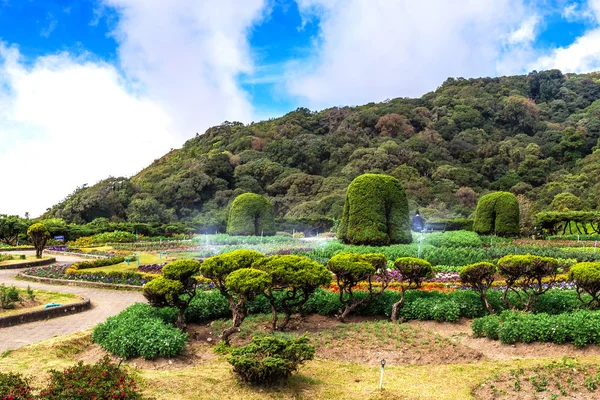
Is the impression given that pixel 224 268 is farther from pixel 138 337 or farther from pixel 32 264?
pixel 32 264

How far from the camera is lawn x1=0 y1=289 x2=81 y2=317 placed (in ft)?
36.2

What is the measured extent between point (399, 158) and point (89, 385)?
182ft

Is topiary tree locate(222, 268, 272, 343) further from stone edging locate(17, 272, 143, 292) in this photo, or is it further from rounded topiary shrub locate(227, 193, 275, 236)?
rounded topiary shrub locate(227, 193, 275, 236)

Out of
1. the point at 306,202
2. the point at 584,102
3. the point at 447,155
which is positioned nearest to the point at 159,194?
the point at 306,202

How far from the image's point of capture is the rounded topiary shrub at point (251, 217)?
2630cm

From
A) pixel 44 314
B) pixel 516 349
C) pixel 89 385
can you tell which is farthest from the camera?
pixel 44 314

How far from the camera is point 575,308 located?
10.2 m

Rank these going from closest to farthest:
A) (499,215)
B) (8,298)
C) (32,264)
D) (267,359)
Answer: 1. (267,359)
2. (8,298)
3. (32,264)
4. (499,215)

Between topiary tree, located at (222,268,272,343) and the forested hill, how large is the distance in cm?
3196

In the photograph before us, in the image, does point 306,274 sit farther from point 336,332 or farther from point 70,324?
point 70,324

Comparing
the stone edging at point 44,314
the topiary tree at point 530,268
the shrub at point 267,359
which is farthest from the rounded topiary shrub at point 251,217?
the shrub at point 267,359

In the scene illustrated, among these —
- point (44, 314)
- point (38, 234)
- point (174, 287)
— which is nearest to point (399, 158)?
point (38, 234)

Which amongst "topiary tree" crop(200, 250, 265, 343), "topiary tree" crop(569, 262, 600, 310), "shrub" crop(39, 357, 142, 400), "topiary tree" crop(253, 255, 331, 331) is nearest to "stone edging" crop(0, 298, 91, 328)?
"topiary tree" crop(200, 250, 265, 343)

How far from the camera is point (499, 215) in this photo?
25.4m
